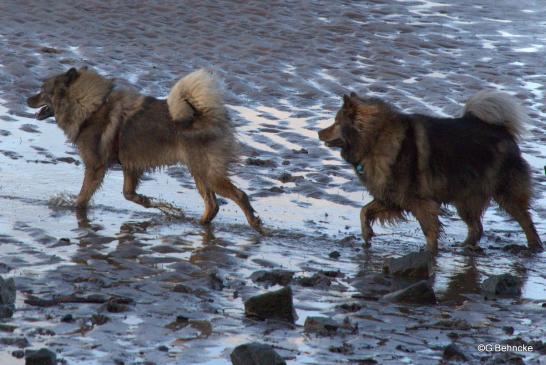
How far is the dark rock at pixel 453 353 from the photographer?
5590 mm

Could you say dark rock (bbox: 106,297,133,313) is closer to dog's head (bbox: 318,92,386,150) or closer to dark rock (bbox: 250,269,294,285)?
dark rock (bbox: 250,269,294,285)

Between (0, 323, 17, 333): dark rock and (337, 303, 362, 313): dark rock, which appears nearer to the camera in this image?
(0, 323, 17, 333): dark rock

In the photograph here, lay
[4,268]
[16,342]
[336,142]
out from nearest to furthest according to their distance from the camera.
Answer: [16,342] → [4,268] → [336,142]

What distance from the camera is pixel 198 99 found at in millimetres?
9062

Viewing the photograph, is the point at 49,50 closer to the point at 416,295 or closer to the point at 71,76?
the point at 71,76

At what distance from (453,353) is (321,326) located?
2.56 ft

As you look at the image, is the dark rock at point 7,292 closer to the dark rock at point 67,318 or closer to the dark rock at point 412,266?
the dark rock at point 67,318

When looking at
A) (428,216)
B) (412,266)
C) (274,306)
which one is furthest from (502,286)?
(274,306)

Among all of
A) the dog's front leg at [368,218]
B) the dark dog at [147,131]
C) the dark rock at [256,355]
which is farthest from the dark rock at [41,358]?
the dog's front leg at [368,218]

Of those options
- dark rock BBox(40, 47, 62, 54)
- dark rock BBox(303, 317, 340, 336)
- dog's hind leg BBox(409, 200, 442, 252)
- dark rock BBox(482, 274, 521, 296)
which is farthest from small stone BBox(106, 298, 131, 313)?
dark rock BBox(40, 47, 62, 54)

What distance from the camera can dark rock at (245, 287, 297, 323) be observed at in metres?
6.15

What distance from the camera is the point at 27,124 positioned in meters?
12.1

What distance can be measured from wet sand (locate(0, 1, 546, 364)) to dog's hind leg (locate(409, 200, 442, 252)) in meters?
0.21

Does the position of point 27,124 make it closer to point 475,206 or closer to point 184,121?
point 184,121
